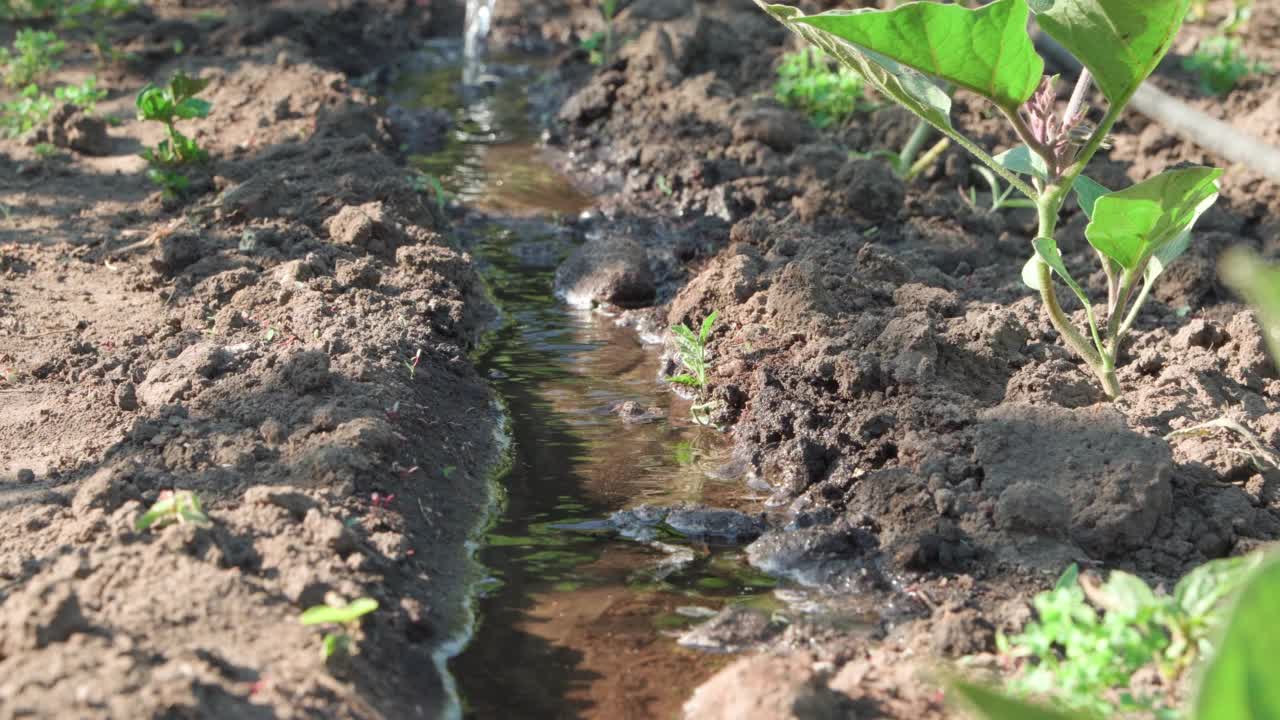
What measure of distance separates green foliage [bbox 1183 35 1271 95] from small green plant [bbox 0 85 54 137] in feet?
21.0

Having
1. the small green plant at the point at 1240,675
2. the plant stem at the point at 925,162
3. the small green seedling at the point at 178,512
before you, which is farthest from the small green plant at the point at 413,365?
the small green plant at the point at 1240,675

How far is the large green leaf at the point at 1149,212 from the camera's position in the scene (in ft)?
11.0

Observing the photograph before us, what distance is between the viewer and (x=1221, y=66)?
7.71m

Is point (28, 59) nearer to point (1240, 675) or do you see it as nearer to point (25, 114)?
point (25, 114)

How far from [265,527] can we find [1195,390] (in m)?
2.70

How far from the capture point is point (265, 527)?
3184mm

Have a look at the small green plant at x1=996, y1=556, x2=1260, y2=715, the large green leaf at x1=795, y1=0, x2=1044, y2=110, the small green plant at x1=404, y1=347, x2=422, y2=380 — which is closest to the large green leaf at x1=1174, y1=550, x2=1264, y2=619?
the small green plant at x1=996, y1=556, x2=1260, y2=715

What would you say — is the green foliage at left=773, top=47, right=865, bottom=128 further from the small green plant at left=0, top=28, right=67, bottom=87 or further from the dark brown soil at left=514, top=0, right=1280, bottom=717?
the small green plant at left=0, top=28, right=67, bottom=87

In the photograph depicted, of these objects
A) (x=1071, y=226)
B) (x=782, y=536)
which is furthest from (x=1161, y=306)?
(x=782, y=536)

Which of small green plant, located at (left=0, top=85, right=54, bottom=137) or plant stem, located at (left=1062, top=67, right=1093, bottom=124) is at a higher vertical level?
plant stem, located at (left=1062, top=67, right=1093, bottom=124)

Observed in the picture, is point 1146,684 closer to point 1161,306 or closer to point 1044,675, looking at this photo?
point 1044,675

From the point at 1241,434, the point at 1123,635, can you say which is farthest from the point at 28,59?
the point at 1123,635

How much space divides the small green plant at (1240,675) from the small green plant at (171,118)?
492 cm

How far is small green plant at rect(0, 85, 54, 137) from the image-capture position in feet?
21.7
